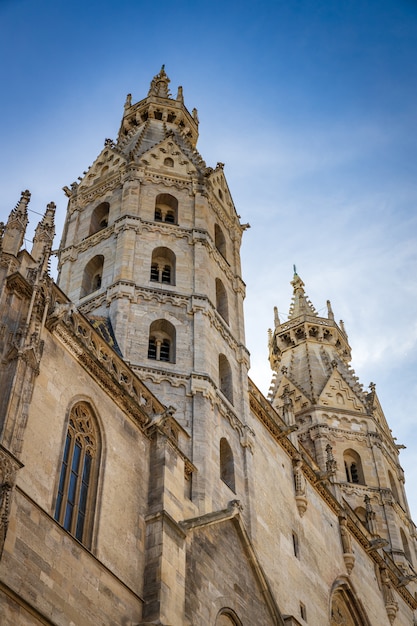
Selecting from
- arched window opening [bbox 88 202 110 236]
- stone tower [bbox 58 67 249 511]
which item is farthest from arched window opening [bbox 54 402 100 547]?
arched window opening [bbox 88 202 110 236]

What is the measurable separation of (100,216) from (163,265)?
414 centimetres

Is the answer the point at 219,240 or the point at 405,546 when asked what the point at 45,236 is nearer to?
the point at 219,240

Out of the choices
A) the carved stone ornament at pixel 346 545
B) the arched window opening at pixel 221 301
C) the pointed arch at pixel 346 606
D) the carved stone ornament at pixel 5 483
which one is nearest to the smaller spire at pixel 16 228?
the carved stone ornament at pixel 5 483

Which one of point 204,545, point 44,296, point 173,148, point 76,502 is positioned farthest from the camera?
point 173,148

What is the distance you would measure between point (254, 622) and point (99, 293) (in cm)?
1068

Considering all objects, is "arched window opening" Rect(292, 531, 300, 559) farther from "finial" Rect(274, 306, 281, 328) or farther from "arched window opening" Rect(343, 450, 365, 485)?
"finial" Rect(274, 306, 281, 328)

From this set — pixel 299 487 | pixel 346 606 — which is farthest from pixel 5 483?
pixel 346 606

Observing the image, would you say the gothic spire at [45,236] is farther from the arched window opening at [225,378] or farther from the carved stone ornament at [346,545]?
the carved stone ornament at [346,545]

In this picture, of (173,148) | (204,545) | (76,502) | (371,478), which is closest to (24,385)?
(76,502)

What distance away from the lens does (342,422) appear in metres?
41.1

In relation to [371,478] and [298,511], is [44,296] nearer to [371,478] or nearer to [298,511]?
[298,511]

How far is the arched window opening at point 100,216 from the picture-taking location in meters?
29.1

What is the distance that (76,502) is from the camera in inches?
608

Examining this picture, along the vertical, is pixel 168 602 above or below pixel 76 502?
below
